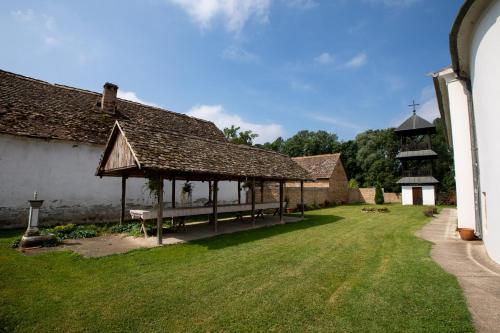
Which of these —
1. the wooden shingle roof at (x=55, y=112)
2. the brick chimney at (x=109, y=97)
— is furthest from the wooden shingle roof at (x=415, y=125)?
the brick chimney at (x=109, y=97)

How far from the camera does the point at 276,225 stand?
44.6ft

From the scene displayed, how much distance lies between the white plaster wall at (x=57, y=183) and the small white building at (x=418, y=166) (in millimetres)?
29117

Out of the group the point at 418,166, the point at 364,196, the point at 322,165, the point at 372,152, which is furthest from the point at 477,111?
the point at 372,152

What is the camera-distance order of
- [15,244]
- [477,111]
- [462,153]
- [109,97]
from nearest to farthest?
1. [477,111]
2. [15,244]
3. [462,153]
4. [109,97]

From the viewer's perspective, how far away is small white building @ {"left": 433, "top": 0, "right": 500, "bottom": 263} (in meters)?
6.10

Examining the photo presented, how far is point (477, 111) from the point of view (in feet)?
24.5

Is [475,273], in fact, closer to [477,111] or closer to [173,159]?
[477,111]

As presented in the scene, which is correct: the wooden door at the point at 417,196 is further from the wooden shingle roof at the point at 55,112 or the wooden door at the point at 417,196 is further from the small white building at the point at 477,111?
the wooden shingle roof at the point at 55,112

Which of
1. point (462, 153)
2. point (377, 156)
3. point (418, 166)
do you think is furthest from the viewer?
point (377, 156)

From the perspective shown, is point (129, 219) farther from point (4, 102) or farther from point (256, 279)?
point (256, 279)

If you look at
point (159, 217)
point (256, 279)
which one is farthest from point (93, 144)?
point (256, 279)

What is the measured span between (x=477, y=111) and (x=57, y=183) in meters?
17.0

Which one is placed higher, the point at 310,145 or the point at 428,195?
the point at 310,145

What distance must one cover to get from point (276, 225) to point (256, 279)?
7871mm
